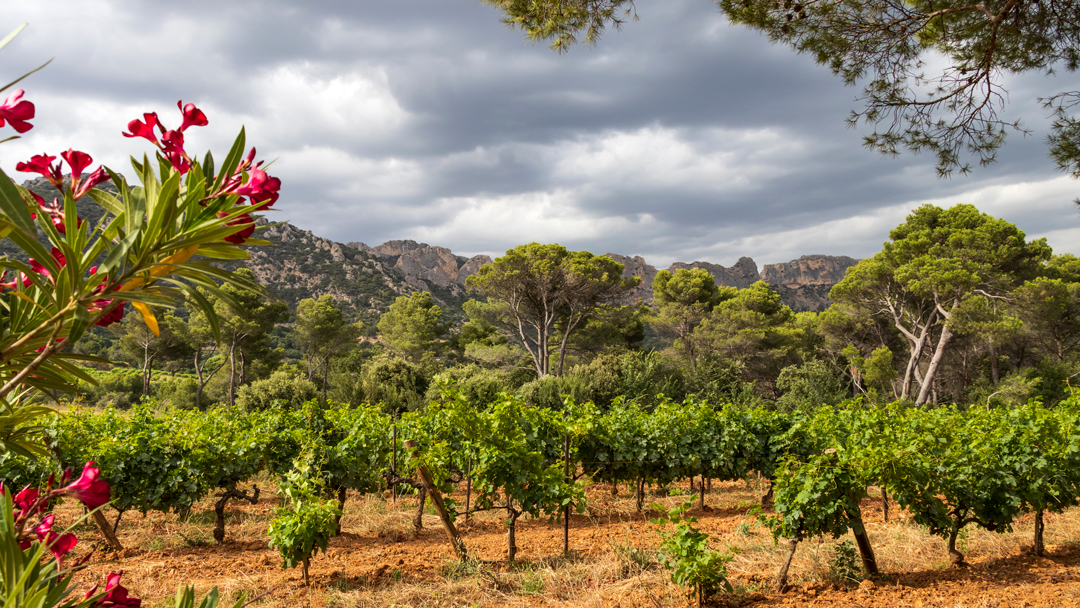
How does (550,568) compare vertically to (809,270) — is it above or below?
below

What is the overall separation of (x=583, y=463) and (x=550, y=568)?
2.80 m

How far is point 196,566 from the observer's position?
4422 mm

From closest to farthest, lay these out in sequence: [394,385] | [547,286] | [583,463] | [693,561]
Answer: [693,561]
[583,463]
[394,385]
[547,286]

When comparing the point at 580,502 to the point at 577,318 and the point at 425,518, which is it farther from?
the point at 577,318

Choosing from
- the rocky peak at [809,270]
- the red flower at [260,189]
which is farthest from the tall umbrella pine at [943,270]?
the rocky peak at [809,270]

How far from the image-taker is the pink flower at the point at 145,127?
0.86m

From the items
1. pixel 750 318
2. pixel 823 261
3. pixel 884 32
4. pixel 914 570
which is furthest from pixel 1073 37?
pixel 823 261

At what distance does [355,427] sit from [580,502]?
341 centimetres

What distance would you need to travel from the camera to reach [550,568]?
427 centimetres

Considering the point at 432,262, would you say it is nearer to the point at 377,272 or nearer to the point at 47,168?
the point at 377,272

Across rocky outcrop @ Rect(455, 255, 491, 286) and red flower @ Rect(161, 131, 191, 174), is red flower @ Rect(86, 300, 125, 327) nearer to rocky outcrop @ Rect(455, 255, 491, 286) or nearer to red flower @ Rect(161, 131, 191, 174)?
red flower @ Rect(161, 131, 191, 174)

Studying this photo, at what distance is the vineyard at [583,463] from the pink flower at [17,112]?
11.5 feet

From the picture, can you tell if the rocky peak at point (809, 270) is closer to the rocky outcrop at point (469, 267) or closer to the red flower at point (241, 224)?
the rocky outcrop at point (469, 267)

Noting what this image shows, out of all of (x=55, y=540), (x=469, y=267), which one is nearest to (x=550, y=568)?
(x=55, y=540)
